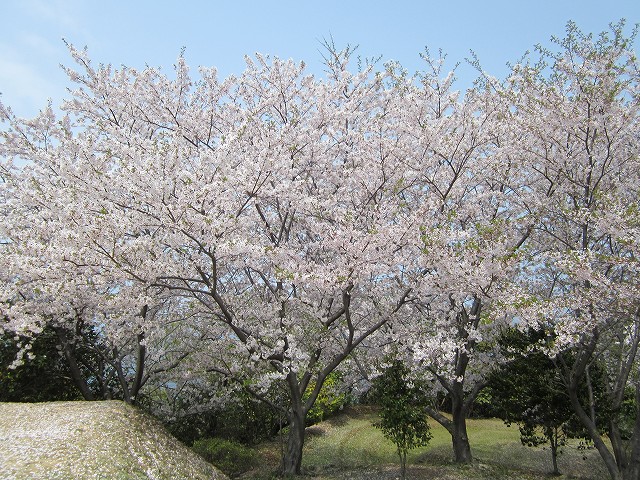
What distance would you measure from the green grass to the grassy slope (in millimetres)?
4020

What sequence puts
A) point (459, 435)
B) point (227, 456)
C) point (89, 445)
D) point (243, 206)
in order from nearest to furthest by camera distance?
1. point (89, 445)
2. point (243, 206)
3. point (227, 456)
4. point (459, 435)

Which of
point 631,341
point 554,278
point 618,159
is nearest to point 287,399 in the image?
point 554,278

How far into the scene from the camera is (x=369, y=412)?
71.7 ft

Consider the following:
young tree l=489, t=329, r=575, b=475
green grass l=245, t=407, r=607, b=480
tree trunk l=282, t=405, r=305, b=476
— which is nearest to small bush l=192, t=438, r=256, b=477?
green grass l=245, t=407, r=607, b=480

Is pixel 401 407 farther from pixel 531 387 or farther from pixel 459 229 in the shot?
pixel 459 229

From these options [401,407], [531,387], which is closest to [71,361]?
[401,407]

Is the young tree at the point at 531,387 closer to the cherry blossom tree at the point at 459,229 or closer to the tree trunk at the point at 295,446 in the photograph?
the cherry blossom tree at the point at 459,229

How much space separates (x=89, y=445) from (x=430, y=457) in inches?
428

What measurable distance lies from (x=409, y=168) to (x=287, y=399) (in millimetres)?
7103

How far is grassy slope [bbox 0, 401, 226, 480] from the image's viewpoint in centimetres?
691

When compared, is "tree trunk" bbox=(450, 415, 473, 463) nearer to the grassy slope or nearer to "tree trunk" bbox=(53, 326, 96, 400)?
the grassy slope

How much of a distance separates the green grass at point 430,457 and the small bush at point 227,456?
19.6 inches

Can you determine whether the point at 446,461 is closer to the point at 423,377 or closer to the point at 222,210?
the point at 423,377

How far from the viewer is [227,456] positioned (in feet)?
41.9
